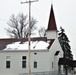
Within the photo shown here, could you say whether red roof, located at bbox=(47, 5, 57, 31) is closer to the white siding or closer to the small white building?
the small white building

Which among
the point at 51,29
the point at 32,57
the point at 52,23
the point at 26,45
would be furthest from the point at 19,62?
the point at 52,23

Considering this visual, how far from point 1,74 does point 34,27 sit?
27240 mm

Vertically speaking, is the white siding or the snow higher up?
the snow

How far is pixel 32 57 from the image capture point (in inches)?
2090

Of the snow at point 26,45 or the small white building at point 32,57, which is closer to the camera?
the small white building at point 32,57

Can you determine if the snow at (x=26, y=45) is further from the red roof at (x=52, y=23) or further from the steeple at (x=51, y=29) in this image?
the red roof at (x=52, y=23)

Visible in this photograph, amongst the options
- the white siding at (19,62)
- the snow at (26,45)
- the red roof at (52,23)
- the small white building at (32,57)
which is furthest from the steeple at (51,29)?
the white siding at (19,62)

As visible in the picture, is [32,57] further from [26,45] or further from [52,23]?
[52,23]

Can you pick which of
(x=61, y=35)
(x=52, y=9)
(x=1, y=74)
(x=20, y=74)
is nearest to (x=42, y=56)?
(x=20, y=74)

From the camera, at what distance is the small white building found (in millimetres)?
52500

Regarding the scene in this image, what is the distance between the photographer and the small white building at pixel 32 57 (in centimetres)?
5250

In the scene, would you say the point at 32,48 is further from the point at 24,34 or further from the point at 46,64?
the point at 24,34

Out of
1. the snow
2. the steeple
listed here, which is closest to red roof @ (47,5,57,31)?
the steeple

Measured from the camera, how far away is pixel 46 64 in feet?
172
